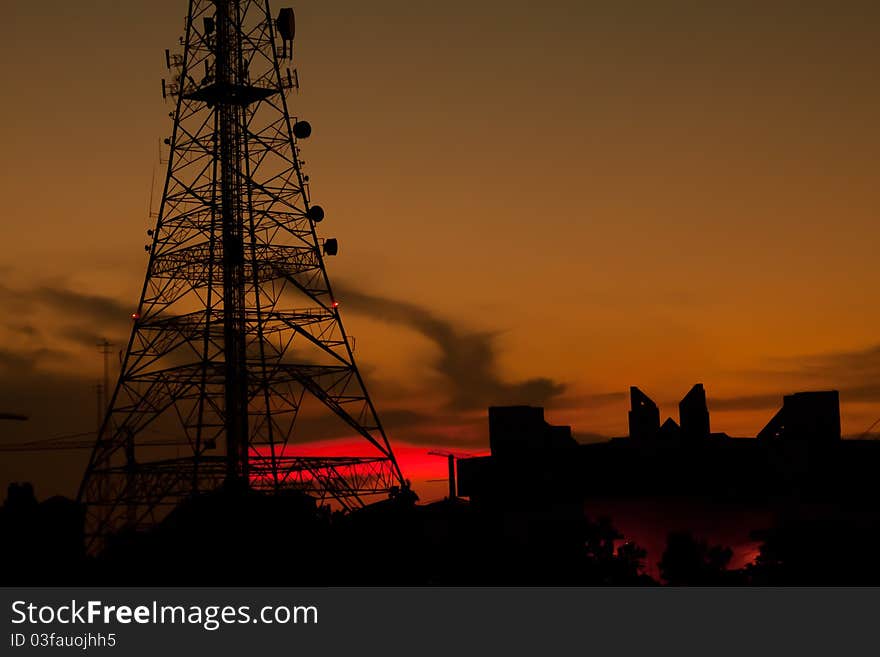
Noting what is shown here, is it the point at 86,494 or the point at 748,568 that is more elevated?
the point at 86,494

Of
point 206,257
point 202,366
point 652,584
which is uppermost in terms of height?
point 206,257

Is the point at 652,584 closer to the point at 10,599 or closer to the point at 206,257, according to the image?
the point at 10,599

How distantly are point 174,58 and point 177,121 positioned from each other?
131 inches

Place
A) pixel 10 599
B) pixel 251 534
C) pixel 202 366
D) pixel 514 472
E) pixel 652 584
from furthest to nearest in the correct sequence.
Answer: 1. pixel 514 472
2. pixel 202 366
3. pixel 251 534
4. pixel 652 584
5. pixel 10 599

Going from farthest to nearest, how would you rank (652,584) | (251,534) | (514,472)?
(514,472)
(251,534)
(652,584)

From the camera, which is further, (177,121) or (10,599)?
(177,121)

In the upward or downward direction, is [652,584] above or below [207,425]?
below

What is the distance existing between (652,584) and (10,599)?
2435cm

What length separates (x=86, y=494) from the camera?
72.6 metres

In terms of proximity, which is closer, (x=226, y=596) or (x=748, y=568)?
(x=226, y=596)

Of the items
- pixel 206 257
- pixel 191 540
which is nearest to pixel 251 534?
pixel 191 540

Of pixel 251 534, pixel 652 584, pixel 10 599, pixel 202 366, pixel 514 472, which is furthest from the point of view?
pixel 514 472

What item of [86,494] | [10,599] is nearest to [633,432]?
[86,494]

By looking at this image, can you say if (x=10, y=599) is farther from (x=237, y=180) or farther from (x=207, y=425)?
(x=237, y=180)
